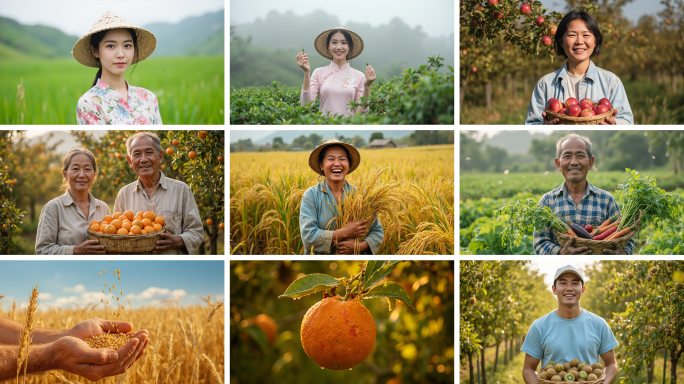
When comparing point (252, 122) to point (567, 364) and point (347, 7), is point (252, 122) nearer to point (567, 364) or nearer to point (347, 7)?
point (347, 7)

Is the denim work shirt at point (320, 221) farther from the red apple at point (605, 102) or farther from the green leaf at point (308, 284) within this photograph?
the red apple at point (605, 102)

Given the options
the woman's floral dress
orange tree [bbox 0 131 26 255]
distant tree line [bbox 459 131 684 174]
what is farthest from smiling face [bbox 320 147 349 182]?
distant tree line [bbox 459 131 684 174]

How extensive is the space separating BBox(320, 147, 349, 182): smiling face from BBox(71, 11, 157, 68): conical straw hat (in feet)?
5.42

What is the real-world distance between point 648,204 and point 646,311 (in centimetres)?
89

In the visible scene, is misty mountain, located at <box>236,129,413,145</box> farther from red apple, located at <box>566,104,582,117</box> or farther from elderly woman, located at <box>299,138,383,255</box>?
red apple, located at <box>566,104,582,117</box>

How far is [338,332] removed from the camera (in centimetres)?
225

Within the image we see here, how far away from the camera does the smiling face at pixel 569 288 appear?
3412mm

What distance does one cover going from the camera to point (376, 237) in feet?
11.5

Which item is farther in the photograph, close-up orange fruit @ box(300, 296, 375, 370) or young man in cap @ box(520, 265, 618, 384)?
young man in cap @ box(520, 265, 618, 384)

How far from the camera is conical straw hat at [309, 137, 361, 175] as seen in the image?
3459mm

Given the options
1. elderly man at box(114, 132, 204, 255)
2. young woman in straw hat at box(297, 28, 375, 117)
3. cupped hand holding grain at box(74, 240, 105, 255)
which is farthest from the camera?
young woman in straw hat at box(297, 28, 375, 117)

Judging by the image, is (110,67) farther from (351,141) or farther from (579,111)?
(579,111)

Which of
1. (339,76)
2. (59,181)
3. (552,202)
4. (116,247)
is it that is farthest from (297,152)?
(59,181)

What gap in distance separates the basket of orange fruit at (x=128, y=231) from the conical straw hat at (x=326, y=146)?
3.84 feet
